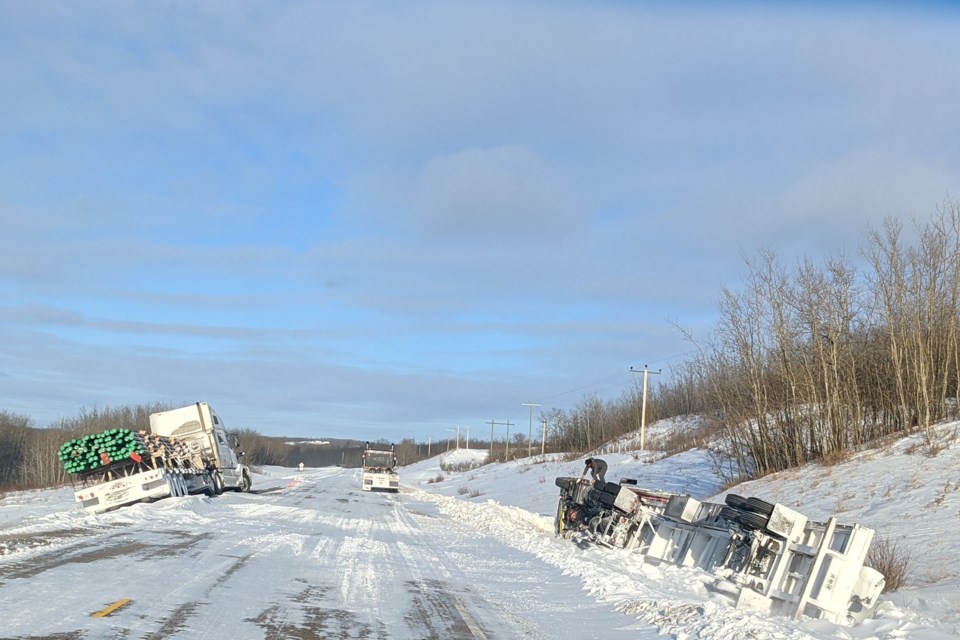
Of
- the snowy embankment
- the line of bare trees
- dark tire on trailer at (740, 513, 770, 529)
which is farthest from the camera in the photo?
the line of bare trees

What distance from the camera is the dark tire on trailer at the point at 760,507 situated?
41.0 feet

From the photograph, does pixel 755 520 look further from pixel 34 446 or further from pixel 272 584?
pixel 34 446

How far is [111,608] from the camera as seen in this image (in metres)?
8.96

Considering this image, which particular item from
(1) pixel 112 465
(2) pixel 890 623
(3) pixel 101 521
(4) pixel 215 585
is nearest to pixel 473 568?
(4) pixel 215 585

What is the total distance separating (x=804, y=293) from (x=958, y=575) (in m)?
14.8

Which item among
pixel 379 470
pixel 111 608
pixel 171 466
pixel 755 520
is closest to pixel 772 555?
pixel 755 520

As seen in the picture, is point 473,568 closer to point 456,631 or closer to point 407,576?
point 407,576

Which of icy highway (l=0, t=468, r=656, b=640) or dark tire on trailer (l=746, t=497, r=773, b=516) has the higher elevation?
dark tire on trailer (l=746, t=497, r=773, b=516)

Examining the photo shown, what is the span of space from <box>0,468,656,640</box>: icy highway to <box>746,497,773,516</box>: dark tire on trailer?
2.83 metres

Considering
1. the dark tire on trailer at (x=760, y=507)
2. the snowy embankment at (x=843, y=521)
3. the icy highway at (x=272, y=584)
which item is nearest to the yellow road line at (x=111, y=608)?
the icy highway at (x=272, y=584)

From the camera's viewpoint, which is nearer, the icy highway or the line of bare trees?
the icy highway

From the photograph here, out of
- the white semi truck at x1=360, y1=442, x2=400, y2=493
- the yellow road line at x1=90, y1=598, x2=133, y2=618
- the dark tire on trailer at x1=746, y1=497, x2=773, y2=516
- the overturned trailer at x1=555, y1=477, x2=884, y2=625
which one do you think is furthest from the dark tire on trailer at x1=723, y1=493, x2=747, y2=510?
the white semi truck at x1=360, y1=442, x2=400, y2=493

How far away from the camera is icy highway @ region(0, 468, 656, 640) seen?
28.4ft

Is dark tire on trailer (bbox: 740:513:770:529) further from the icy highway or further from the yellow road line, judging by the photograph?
the yellow road line
